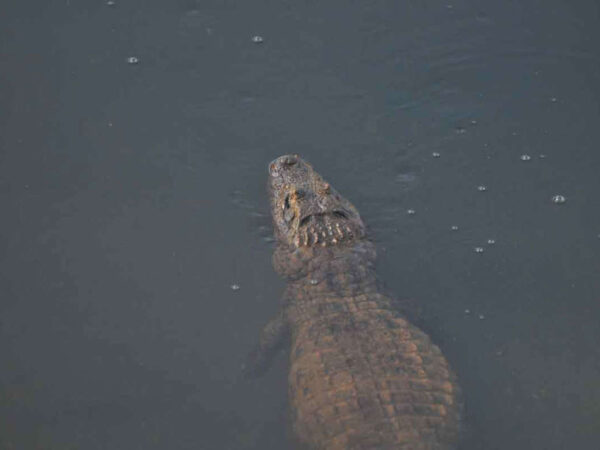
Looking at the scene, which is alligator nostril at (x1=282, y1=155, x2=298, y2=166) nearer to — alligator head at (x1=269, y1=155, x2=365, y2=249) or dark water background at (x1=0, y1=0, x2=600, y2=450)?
alligator head at (x1=269, y1=155, x2=365, y2=249)

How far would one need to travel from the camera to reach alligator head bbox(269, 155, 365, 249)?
4941 mm

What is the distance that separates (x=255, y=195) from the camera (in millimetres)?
5379

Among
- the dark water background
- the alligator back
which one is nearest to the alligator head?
the dark water background

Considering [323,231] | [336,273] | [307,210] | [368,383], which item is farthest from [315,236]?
[368,383]

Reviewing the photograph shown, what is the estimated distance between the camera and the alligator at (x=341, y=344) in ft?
12.6

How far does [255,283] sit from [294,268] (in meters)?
0.28

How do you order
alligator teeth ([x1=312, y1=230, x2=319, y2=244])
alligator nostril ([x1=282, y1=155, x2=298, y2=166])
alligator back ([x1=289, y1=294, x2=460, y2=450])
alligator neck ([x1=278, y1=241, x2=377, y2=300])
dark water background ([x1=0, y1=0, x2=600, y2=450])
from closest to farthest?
alligator back ([x1=289, y1=294, x2=460, y2=450]) → dark water background ([x1=0, y1=0, x2=600, y2=450]) → alligator neck ([x1=278, y1=241, x2=377, y2=300]) → alligator teeth ([x1=312, y1=230, x2=319, y2=244]) → alligator nostril ([x1=282, y1=155, x2=298, y2=166])

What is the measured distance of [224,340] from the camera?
4.61 metres

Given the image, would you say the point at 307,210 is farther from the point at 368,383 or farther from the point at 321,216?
the point at 368,383

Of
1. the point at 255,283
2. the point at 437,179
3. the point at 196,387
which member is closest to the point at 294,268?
the point at 255,283

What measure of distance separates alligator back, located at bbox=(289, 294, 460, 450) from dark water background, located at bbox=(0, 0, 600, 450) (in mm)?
372

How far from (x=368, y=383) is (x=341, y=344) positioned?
321mm

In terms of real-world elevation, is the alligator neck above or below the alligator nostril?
below

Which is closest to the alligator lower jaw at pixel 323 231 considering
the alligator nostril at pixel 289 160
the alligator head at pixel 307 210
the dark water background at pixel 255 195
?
the alligator head at pixel 307 210
